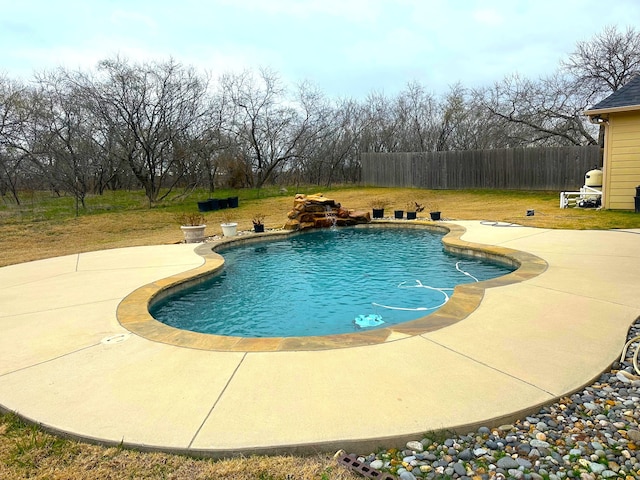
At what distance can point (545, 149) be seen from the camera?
15.9 m

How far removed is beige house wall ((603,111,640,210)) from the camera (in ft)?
32.3

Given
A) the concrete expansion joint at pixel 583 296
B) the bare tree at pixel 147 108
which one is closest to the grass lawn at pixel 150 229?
the bare tree at pixel 147 108

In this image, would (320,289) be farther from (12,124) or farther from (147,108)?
(12,124)

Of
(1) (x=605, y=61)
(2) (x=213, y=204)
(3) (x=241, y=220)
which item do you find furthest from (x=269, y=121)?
(1) (x=605, y=61)

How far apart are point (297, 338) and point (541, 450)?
1.88 m

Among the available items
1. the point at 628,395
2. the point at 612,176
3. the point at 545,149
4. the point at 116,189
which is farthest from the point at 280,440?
the point at 116,189

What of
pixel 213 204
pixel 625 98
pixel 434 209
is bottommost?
pixel 434 209

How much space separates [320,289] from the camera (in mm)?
5605

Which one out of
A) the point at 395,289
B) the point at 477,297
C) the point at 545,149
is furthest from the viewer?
the point at 545,149

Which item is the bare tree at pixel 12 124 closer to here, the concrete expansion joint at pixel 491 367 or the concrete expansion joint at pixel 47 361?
the concrete expansion joint at pixel 47 361

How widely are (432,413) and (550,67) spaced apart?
20881 millimetres

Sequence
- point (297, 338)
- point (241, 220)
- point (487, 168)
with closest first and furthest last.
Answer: point (297, 338), point (241, 220), point (487, 168)

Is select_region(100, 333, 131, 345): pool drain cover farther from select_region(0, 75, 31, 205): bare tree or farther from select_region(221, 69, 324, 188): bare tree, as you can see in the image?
select_region(221, 69, 324, 188): bare tree

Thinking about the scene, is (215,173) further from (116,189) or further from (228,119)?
(116,189)
